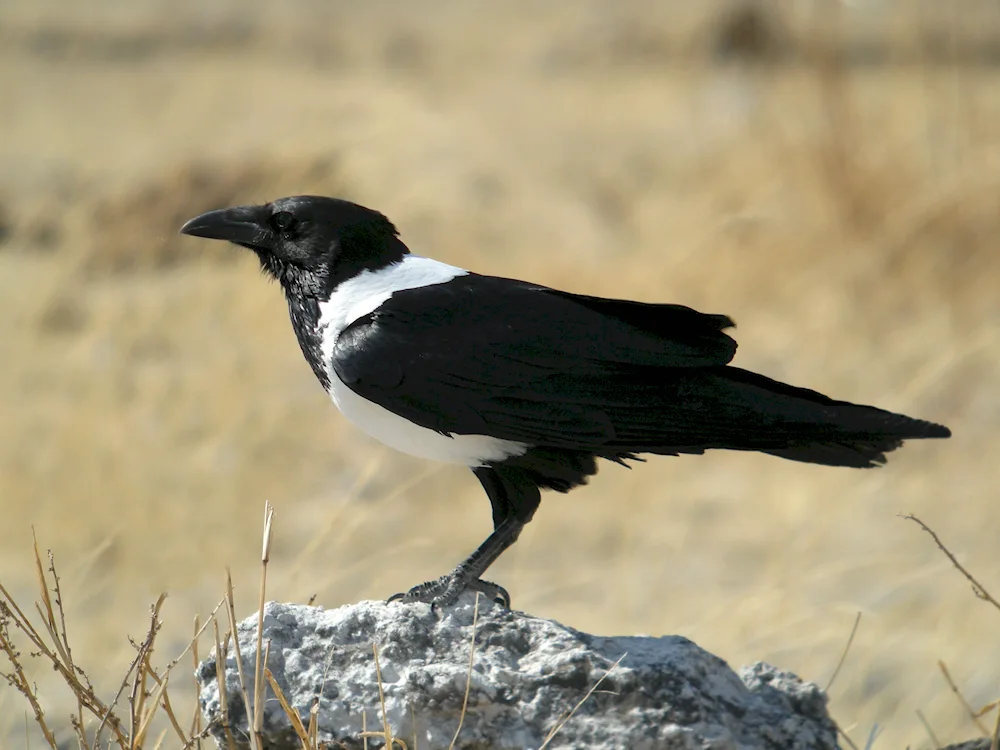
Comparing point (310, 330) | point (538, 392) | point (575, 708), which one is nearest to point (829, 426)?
point (538, 392)

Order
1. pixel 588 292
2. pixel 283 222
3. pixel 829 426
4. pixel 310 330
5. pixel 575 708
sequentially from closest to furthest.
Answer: pixel 575 708 < pixel 829 426 < pixel 310 330 < pixel 283 222 < pixel 588 292

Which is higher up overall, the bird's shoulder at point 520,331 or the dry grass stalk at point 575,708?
→ the bird's shoulder at point 520,331

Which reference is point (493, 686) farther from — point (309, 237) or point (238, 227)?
point (238, 227)

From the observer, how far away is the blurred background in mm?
5887

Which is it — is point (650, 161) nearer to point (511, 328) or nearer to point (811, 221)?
point (811, 221)

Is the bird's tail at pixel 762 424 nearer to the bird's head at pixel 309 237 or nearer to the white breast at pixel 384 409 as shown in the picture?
the white breast at pixel 384 409

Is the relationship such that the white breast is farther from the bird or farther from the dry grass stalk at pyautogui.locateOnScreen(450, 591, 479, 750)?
the dry grass stalk at pyautogui.locateOnScreen(450, 591, 479, 750)

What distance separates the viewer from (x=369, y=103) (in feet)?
41.0

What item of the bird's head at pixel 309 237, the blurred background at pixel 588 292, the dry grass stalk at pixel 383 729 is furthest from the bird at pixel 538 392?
the blurred background at pixel 588 292

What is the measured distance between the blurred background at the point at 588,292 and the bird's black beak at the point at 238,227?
99cm

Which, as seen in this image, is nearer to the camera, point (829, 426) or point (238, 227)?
point (829, 426)

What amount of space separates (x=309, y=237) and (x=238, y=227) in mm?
203

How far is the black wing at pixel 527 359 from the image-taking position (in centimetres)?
278

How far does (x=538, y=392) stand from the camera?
2.83 metres
